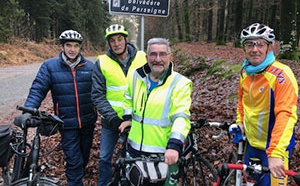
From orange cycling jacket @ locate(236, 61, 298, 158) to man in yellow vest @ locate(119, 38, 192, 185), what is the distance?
721 mm

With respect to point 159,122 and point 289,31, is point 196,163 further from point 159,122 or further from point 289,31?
point 289,31

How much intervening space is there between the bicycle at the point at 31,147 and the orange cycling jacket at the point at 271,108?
2324 mm

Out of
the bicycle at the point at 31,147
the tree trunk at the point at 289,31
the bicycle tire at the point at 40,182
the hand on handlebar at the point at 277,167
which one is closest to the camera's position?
the hand on handlebar at the point at 277,167

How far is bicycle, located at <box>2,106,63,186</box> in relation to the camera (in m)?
3.11

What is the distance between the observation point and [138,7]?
6.57m

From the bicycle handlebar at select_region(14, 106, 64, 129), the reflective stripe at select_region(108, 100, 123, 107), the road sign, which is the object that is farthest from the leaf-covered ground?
the road sign

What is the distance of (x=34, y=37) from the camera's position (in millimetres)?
42031

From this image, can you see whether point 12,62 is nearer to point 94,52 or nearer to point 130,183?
point 130,183

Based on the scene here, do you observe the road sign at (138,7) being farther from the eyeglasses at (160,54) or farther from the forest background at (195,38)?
the eyeglasses at (160,54)

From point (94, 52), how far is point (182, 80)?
57236mm

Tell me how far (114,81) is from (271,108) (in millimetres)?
2167

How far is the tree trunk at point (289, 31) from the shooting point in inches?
429

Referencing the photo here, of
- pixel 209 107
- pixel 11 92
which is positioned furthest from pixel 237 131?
pixel 11 92

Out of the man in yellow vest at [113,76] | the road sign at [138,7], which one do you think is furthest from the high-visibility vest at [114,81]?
the road sign at [138,7]
